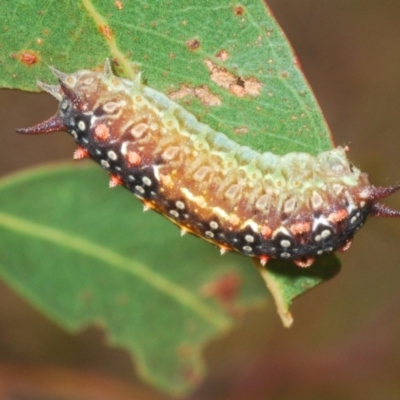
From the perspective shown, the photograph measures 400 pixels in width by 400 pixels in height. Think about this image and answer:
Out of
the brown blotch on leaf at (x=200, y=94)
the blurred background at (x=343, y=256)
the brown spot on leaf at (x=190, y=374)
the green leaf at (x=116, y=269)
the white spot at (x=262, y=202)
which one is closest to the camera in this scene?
the brown blotch on leaf at (x=200, y=94)

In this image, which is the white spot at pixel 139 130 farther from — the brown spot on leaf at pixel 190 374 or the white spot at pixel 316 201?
the brown spot on leaf at pixel 190 374

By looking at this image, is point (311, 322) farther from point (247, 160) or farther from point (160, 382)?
point (247, 160)

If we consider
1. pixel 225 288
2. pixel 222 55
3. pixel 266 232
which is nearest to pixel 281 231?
pixel 266 232

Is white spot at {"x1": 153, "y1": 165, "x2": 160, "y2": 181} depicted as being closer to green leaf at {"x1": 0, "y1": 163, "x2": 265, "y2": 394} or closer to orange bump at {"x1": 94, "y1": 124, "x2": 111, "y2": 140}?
orange bump at {"x1": 94, "y1": 124, "x2": 111, "y2": 140}

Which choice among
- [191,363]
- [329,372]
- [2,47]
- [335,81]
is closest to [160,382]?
[191,363]

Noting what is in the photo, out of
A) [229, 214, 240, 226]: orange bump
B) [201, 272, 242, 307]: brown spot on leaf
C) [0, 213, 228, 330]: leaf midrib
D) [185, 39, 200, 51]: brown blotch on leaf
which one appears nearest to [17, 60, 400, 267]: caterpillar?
[229, 214, 240, 226]: orange bump

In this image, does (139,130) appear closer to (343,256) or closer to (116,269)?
(116,269)

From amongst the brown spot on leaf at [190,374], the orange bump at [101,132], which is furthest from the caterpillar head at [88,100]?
the brown spot on leaf at [190,374]
